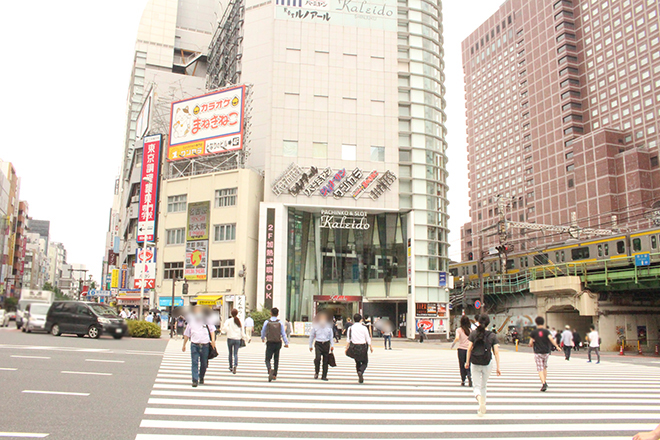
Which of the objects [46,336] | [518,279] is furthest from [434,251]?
[46,336]

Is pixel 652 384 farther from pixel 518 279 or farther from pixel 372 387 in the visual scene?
pixel 518 279

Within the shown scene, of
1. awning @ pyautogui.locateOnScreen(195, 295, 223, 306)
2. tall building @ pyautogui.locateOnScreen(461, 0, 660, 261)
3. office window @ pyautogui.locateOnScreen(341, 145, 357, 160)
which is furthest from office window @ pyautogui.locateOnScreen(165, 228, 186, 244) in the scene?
tall building @ pyautogui.locateOnScreen(461, 0, 660, 261)

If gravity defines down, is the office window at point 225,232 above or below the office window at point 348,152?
below

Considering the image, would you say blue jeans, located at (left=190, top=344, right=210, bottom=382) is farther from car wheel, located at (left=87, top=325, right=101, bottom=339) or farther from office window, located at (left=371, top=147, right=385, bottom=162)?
office window, located at (left=371, top=147, right=385, bottom=162)

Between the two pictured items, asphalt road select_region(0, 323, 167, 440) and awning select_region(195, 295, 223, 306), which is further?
awning select_region(195, 295, 223, 306)

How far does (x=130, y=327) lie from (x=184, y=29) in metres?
76.1

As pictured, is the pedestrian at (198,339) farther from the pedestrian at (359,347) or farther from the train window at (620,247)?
the train window at (620,247)

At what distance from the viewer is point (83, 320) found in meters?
23.3

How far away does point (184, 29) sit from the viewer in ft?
301

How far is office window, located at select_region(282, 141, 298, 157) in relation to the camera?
45.8 m

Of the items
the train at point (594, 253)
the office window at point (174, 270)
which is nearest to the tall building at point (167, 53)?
the office window at point (174, 270)

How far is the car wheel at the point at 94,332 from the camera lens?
23.4 m

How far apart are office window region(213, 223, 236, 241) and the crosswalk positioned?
3015 cm

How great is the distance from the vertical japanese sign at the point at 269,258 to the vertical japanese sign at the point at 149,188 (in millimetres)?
11973
